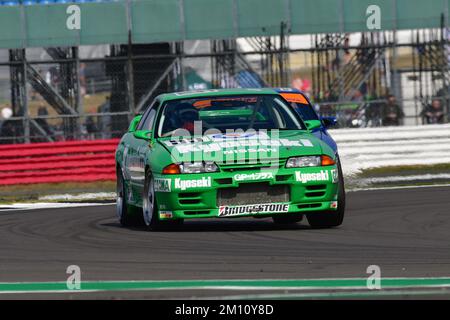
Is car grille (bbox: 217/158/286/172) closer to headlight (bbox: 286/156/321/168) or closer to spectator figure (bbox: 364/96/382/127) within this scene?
headlight (bbox: 286/156/321/168)

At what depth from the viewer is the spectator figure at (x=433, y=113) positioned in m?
29.1

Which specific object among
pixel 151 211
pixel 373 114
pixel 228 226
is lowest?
pixel 228 226

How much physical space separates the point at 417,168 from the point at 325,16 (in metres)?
7.61

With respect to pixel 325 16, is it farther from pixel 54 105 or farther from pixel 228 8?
pixel 54 105

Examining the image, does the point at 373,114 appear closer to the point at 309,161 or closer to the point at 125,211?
the point at 125,211

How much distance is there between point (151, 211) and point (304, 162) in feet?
4.88

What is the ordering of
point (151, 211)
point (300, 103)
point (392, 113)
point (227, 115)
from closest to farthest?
point (151, 211) → point (227, 115) → point (300, 103) → point (392, 113)

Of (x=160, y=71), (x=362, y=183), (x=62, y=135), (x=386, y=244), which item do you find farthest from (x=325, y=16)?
(x=386, y=244)

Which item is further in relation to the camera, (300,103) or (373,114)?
(373,114)

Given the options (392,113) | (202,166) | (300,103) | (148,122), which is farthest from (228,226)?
(392,113)

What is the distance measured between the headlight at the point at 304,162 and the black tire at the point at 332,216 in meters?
0.34

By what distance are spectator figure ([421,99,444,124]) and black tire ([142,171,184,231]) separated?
17.9 meters

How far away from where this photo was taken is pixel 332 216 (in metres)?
11.0

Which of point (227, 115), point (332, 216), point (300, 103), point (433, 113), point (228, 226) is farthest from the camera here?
point (433, 113)
